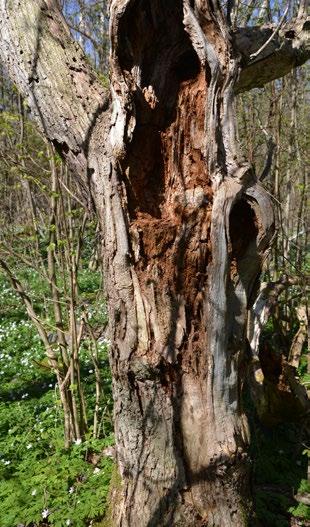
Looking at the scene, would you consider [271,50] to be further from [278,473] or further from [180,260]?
[278,473]

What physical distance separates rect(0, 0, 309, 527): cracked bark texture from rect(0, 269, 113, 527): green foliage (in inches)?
32.0

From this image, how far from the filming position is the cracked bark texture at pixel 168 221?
89.2 inches

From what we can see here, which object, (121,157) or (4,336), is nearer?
(121,157)

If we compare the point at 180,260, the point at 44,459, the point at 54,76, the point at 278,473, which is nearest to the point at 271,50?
the point at 54,76

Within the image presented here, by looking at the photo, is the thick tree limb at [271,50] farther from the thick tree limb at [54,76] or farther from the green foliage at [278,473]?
the green foliage at [278,473]

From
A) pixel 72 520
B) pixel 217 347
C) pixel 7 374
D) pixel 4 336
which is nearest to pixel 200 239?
pixel 217 347

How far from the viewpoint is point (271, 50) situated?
9.77 ft

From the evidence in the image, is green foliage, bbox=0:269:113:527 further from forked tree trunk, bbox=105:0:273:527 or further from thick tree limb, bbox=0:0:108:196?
thick tree limb, bbox=0:0:108:196

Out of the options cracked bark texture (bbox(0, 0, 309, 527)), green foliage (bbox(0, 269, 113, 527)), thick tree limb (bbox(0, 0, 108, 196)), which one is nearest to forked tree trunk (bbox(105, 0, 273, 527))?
cracked bark texture (bbox(0, 0, 309, 527))

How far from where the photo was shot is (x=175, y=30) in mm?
2383

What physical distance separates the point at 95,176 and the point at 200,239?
658 millimetres

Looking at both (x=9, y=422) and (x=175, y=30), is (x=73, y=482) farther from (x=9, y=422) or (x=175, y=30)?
(x=175, y=30)

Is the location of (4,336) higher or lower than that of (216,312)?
lower

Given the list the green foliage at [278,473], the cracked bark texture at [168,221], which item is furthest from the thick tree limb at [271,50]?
the green foliage at [278,473]
